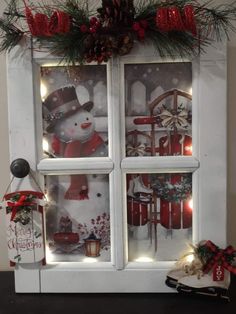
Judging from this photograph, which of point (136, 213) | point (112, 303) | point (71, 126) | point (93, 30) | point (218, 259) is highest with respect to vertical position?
point (93, 30)

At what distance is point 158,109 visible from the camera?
1.12 metres

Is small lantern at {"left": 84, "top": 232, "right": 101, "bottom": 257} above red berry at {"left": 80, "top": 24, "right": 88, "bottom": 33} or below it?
below

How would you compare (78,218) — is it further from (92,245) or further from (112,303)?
(112,303)

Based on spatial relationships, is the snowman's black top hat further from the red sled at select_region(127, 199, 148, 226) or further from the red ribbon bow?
the red ribbon bow

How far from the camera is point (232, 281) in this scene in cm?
121

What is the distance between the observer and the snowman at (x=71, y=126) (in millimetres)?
1133

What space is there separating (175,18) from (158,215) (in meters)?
0.52

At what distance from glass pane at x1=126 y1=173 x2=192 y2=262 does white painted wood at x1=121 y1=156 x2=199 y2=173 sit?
30 mm

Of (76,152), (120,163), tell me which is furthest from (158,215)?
(76,152)

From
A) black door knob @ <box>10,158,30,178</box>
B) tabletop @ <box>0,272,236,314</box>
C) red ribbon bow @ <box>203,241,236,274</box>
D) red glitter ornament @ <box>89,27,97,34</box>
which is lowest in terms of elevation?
tabletop @ <box>0,272,236,314</box>

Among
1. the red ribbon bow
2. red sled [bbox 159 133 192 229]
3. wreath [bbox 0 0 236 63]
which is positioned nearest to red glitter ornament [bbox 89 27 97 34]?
wreath [bbox 0 0 236 63]

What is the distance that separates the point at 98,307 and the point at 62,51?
2.18 ft

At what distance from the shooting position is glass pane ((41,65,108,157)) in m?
1.12

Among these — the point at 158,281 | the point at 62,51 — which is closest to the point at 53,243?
the point at 158,281
